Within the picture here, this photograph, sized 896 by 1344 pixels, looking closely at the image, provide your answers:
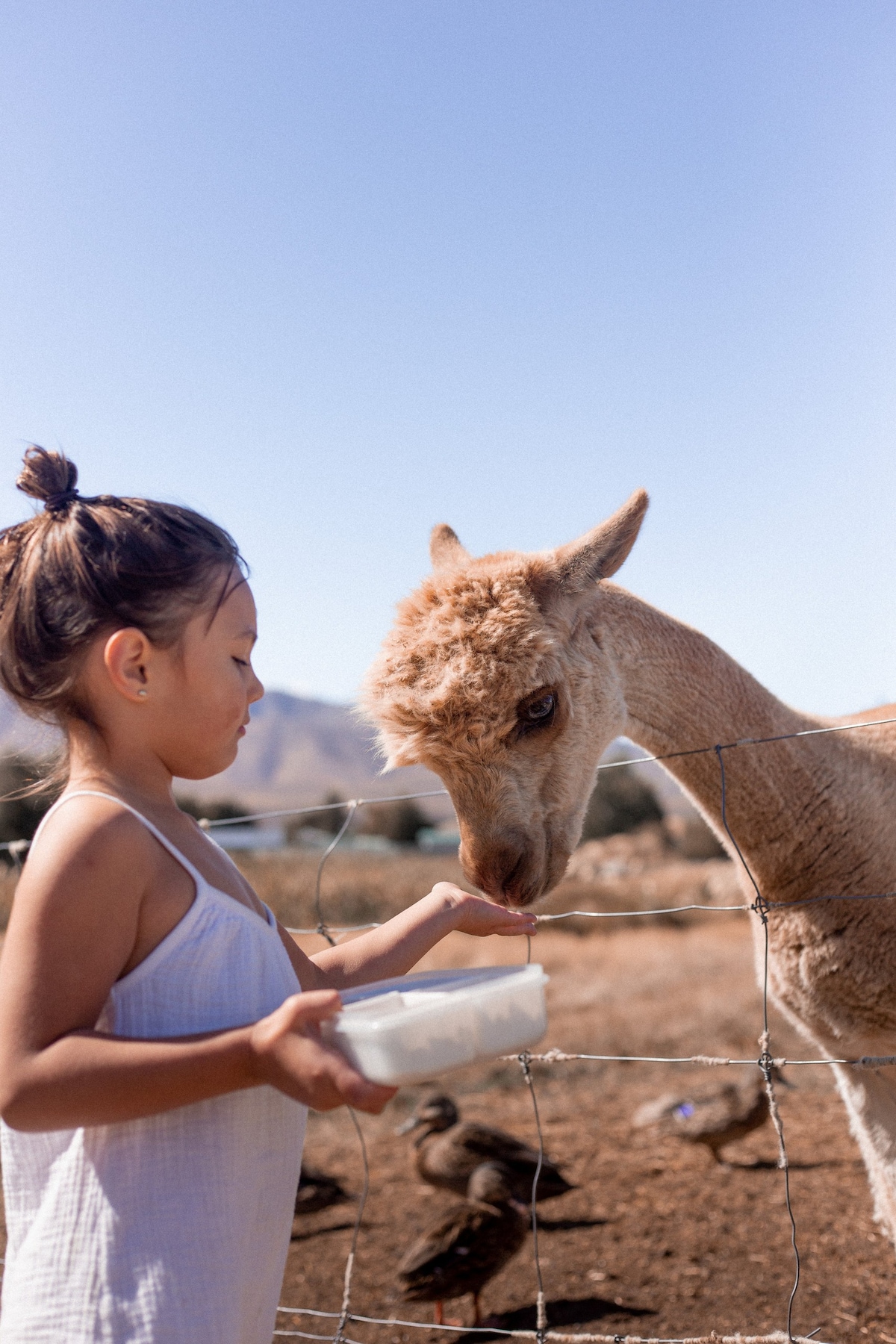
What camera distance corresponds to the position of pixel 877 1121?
9.11ft

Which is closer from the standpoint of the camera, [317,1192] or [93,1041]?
[93,1041]

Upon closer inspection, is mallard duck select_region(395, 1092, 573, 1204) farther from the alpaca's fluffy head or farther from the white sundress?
the white sundress

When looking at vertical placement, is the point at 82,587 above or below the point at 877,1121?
above

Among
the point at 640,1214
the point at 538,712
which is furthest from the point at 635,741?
the point at 640,1214

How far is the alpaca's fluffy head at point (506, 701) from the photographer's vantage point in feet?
8.36

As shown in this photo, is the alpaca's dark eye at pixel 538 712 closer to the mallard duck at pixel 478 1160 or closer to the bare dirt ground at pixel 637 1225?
the bare dirt ground at pixel 637 1225

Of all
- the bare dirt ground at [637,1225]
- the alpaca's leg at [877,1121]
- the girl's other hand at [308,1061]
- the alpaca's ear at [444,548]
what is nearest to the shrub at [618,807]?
the bare dirt ground at [637,1225]

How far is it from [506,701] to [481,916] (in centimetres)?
81

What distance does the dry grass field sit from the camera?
13.1 ft

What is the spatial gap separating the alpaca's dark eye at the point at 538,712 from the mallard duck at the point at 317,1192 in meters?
3.71

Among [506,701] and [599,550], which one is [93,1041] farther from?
[599,550]

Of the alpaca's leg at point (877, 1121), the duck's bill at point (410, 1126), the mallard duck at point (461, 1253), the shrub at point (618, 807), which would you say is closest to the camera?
the alpaca's leg at point (877, 1121)

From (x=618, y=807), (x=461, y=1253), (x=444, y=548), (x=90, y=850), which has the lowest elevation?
(x=461, y=1253)

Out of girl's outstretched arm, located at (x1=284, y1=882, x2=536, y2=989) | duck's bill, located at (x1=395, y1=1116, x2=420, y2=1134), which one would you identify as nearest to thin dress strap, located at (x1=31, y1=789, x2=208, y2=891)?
girl's outstretched arm, located at (x1=284, y1=882, x2=536, y2=989)
